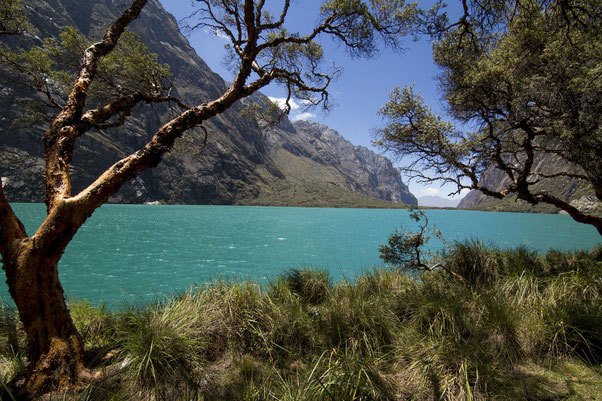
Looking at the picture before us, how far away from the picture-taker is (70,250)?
914 inches

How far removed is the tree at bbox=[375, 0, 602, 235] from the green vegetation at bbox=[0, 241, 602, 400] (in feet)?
9.58

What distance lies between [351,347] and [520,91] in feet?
21.8

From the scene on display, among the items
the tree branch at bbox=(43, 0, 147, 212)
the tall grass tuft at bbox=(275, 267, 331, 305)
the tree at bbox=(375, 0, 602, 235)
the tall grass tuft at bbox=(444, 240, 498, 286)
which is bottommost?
the tall grass tuft at bbox=(275, 267, 331, 305)

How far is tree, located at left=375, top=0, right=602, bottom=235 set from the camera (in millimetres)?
4887

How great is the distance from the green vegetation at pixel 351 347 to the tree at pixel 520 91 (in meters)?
2.92

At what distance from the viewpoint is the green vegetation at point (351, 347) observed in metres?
2.68

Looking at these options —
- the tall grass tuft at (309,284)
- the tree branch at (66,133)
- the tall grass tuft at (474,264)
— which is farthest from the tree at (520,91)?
the tree branch at (66,133)

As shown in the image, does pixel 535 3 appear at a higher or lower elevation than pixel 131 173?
higher

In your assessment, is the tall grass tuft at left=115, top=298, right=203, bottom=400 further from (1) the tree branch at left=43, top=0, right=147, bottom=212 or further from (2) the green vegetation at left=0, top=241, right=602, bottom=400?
(1) the tree branch at left=43, top=0, right=147, bottom=212

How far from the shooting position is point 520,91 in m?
5.61

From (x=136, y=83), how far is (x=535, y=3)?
8986 mm

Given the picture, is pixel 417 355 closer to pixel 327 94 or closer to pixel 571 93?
pixel 571 93

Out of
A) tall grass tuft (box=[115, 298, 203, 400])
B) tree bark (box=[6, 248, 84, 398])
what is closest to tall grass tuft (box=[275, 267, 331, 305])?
tall grass tuft (box=[115, 298, 203, 400])

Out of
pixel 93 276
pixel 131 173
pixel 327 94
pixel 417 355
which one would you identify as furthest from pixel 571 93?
pixel 93 276
